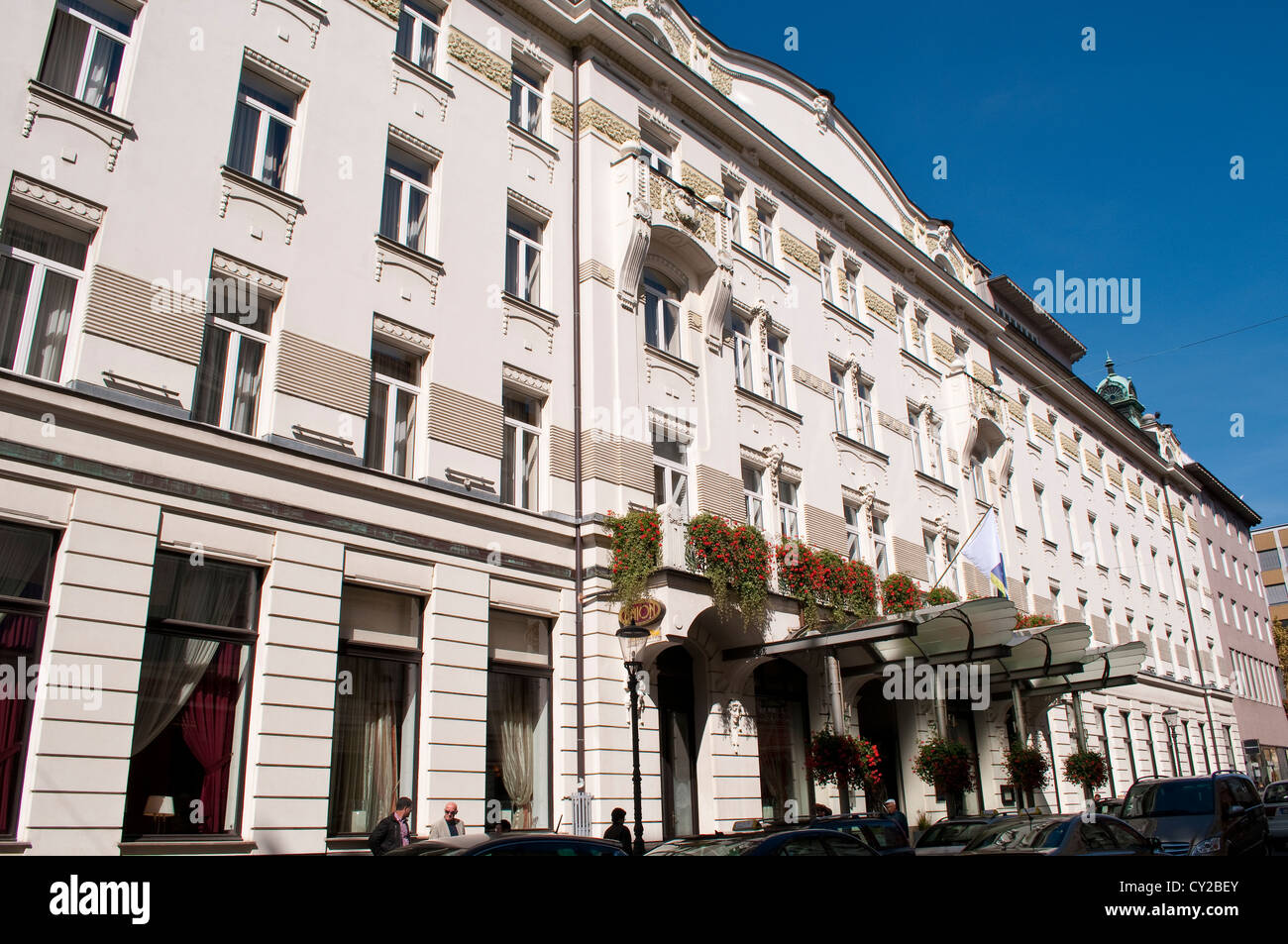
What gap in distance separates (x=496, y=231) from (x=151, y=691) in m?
10.4

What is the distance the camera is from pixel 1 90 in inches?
483

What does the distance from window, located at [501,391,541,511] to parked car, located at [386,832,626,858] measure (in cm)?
921

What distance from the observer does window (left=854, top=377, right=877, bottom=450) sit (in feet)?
90.2

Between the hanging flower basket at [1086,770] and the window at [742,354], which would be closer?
the window at [742,354]

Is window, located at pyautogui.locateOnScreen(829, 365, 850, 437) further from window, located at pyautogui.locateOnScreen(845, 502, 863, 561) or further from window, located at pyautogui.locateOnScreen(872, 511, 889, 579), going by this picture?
window, located at pyautogui.locateOnScreen(872, 511, 889, 579)

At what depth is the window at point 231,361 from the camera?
13.7 m

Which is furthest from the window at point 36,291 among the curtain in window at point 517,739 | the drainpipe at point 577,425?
the drainpipe at point 577,425

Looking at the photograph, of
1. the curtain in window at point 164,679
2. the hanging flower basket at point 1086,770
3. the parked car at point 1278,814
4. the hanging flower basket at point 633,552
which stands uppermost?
the hanging flower basket at point 633,552

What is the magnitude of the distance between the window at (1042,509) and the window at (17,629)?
34315 millimetres

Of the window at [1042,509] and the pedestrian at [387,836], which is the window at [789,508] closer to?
the pedestrian at [387,836]

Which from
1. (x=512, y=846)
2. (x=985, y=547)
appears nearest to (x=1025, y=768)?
(x=985, y=547)

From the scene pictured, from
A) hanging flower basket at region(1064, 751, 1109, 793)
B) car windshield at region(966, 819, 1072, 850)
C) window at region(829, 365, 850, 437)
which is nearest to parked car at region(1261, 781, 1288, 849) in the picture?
hanging flower basket at region(1064, 751, 1109, 793)
